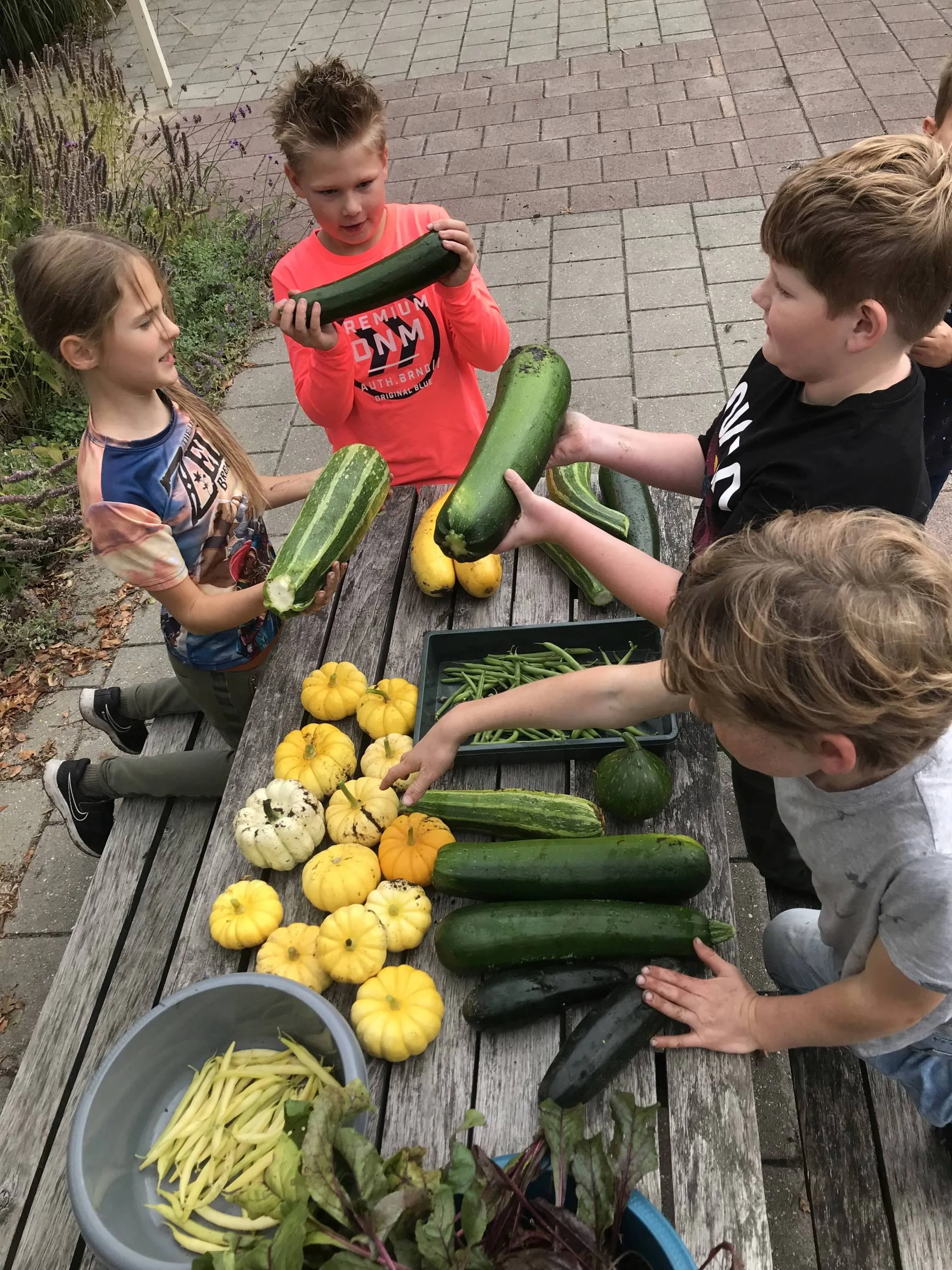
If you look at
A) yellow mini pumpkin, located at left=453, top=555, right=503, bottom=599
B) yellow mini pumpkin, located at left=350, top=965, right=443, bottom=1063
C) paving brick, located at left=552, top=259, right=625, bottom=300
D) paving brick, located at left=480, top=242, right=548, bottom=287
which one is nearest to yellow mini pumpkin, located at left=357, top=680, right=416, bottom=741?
yellow mini pumpkin, located at left=453, top=555, right=503, bottom=599

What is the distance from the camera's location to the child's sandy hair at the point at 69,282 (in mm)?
2293

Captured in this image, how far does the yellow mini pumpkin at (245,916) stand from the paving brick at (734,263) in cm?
503

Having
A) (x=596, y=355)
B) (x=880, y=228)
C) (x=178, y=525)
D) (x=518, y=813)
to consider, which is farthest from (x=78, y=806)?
(x=596, y=355)

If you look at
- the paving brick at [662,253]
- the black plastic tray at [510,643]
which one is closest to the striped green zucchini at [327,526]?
the black plastic tray at [510,643]

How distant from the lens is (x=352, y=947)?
179 centimetres

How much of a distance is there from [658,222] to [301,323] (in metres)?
4.49

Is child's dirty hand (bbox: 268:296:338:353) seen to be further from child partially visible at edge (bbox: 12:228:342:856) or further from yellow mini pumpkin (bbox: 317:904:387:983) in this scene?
yellow mini pumpkin (bbox: 317:904:387:983)

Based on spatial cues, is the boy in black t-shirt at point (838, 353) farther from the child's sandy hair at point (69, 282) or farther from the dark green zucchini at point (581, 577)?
the child's sandy hair at point (69, 282)

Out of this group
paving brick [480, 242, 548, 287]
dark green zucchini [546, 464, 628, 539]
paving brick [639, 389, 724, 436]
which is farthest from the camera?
paving brick [480, 242, 548, 287]

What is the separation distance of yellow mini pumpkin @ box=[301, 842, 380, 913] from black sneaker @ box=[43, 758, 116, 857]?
1464 mm

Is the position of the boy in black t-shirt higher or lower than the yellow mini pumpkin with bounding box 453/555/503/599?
higher

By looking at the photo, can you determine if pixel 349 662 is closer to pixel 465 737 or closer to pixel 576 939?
pixel 465 737

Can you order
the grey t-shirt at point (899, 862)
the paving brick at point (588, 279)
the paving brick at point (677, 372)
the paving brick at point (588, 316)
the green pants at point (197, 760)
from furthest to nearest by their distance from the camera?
the paving brick at point (588, 279), the paving brick at point (588, 316), the paving brick at point (677, 372), the green pants at point (197, 760), the grey t-shirt at point (899, 862)

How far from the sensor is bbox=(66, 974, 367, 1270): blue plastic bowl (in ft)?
4.80
